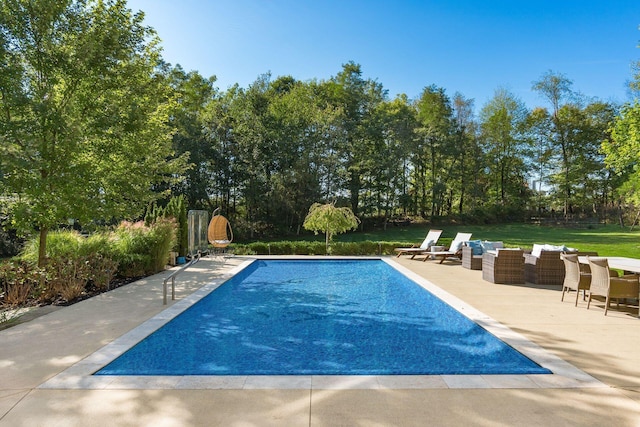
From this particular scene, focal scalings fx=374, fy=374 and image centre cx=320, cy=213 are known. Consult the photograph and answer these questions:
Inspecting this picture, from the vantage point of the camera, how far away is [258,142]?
79.6 feet

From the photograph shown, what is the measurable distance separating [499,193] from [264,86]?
24.6m

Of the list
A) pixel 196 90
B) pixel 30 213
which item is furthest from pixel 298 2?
pixel 196 90

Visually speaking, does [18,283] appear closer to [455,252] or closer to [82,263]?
[82,263]

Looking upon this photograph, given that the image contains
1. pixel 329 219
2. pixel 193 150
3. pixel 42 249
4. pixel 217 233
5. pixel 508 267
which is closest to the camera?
pixel 42 249

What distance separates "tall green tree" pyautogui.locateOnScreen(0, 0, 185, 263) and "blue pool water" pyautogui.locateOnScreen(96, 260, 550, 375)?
3198 mm

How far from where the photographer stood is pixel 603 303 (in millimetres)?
5996

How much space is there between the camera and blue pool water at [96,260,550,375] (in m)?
3.45

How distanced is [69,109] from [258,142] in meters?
17.4

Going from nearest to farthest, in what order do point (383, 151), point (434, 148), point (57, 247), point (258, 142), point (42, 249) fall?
1. point (42, 249)
2. point (57, 247)
3. point (258, 142)
4. point (383, 151)
5. point (434, 148)

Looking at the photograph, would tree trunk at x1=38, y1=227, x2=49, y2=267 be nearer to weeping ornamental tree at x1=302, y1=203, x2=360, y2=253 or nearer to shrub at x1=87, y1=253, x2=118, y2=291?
shrub at x1=87, y1=253, x2=118, y2=291

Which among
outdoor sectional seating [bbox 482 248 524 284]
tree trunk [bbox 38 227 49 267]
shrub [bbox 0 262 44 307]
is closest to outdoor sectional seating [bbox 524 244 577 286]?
outdoor sectional seating [bbox 482 248 524 284]

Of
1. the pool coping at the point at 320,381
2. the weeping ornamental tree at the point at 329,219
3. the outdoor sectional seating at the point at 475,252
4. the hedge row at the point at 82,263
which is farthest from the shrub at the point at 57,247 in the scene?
the outdoor sectional seating at the point at 475,252

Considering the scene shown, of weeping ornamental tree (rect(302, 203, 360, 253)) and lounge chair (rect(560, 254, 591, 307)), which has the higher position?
weeping ornamental tree (rect(302, 203, 360, 253))

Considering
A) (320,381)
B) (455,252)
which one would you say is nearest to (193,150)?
(455,252)
